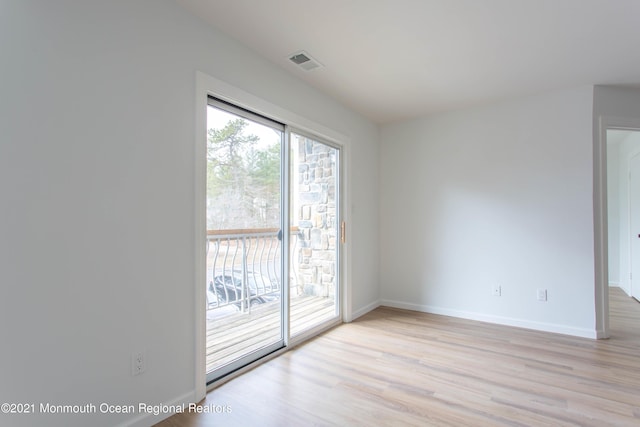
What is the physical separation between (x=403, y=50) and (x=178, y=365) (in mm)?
2743

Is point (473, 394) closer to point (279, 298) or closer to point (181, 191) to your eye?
point (279, 298)

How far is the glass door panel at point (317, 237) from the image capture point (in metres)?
Result: 3.60

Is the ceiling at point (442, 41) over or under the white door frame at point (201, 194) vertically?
over

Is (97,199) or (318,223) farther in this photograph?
(318,223)

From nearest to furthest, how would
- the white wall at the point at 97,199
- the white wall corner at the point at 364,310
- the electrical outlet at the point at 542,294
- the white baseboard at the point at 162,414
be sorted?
1. the white wall at the point at 97,199
2. the white baseboard at the point at 162,414
3. the electrical outlet at the point at 542,294
4. the white wall corner at the point at 364,310

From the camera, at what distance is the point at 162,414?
1.84m

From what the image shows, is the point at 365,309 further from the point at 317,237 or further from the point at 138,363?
the point at 138,363

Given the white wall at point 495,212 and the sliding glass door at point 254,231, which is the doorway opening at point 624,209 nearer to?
the white wall at point 495,212

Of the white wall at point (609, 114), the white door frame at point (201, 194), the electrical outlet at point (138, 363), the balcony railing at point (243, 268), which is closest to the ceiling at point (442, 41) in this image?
the white wall at point (609, 114)

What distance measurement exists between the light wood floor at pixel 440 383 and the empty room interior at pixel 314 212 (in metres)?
0.02

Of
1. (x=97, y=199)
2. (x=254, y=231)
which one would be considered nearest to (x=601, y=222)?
(x=254, y=231)

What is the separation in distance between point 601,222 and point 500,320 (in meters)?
1.41

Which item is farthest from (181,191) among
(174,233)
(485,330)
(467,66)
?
(485,330)

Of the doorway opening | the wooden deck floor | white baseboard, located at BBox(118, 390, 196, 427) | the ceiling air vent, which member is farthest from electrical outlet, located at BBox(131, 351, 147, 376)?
the doorway opening
